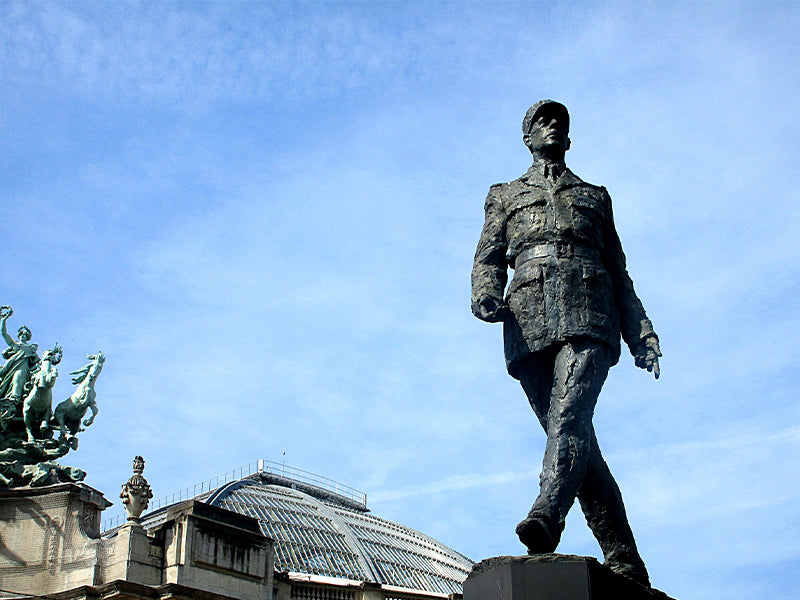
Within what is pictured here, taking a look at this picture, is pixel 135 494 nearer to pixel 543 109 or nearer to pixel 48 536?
pixel 48 536

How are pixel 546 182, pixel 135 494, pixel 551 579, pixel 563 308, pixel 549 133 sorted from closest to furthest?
pixel 551 579, pixel 563 308, pixel 546 182, pixel 549 133, pixel 135 494

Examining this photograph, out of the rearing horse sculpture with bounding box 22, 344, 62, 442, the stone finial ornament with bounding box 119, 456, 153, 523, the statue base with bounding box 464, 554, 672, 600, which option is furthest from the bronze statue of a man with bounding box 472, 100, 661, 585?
the rearing horse sculpture with bounding box 22, 344, 62, 442

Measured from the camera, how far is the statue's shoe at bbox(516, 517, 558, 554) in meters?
6.63

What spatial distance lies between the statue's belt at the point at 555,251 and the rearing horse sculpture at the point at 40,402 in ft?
105

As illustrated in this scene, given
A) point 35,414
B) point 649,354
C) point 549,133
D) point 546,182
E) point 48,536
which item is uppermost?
point 35,414

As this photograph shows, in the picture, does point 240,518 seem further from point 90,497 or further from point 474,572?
point 474,572

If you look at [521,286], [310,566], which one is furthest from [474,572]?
[310,566]

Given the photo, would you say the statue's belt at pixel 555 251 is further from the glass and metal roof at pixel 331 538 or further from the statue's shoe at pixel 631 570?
the glass and metal roof at pixel 331 538

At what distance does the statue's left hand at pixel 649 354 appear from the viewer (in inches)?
307

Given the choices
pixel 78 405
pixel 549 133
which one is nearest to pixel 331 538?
pixel 78 405

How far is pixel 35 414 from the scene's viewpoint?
36.7m

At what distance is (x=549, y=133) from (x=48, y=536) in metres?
30.2

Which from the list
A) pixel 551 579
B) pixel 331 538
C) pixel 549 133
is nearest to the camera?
pixel 551 579

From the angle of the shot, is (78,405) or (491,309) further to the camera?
→ (78,405)
